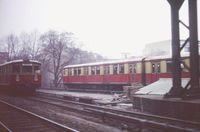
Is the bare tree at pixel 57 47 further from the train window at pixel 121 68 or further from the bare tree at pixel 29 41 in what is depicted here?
the train window at pixel 121 68

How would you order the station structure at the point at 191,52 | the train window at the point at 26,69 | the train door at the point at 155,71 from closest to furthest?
the station structure at the point at 191,52 → the train door at the point at 155,71 → the train window at the point at 26,69

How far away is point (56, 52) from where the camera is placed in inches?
1758

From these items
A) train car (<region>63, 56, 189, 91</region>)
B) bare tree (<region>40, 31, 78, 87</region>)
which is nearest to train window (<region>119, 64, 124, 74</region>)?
train car (<region>63, 56, 189, 91</region>)

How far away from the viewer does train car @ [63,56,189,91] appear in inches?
832

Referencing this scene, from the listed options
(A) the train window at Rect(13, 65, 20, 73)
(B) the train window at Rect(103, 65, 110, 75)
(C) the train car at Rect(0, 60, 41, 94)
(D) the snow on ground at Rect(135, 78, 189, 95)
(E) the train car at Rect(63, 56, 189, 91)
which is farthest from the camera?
(B) the train window at Rect(103, 65, 110, 75)

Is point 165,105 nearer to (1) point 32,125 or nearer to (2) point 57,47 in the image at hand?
(1) point 32,125

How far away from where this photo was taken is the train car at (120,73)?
21.1m

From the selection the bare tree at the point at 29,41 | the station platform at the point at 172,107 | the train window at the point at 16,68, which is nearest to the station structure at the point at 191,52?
the station platform at the point at 172,107

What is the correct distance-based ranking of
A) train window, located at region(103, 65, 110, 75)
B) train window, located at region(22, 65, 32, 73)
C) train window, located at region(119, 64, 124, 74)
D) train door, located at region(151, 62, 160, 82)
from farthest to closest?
train window, located at region(103, 65, 110, 75) → train window, located at region(119, 64, 124, 74) → train window, located at region(22, 65, 32, 73) → train door, located at region(151, 62, 160, 82)

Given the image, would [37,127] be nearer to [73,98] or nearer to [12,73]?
[73,98]

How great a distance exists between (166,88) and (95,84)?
52.7 feet

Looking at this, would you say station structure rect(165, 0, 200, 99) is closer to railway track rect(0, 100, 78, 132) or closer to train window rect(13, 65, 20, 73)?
railway track rect(0, 100, 78, 132)

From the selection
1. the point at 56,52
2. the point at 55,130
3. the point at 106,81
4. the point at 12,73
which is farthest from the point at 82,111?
the point at 56,52

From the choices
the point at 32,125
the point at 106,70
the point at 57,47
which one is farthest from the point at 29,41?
the point at 32,125
